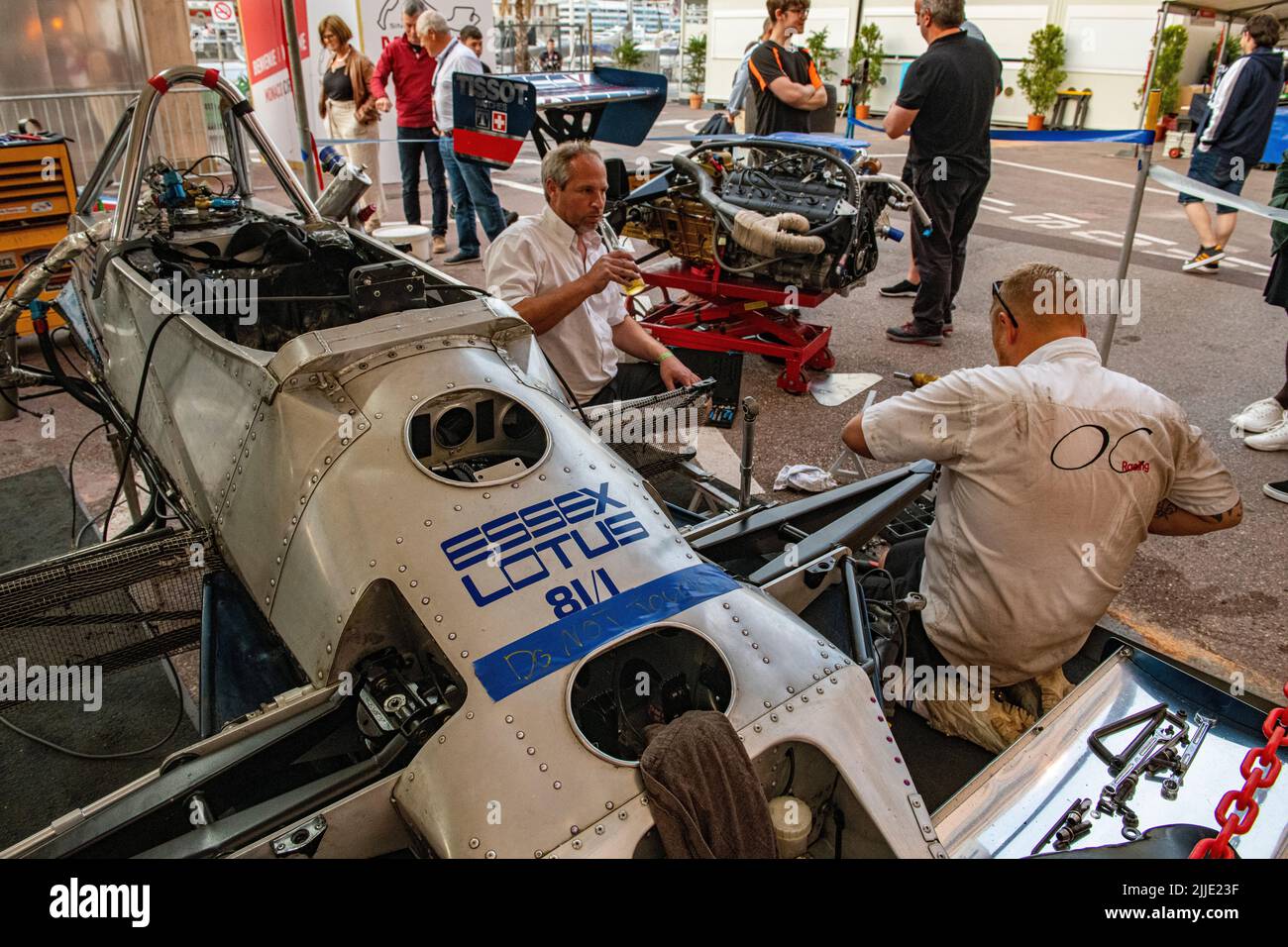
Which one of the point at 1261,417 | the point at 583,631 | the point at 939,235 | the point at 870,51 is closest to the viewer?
the point at 583,631

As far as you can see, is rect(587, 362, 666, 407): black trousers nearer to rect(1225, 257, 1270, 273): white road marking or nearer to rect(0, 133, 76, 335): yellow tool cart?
rect(0, 133, 76, 335): yellow tool cart

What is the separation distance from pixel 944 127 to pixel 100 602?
568 centimetres

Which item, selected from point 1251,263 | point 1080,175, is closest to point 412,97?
point 1251,263

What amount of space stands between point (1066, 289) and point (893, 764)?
1499 mm

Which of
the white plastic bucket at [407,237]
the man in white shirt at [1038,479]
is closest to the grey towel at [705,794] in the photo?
the man in white shirt at [1038,479]

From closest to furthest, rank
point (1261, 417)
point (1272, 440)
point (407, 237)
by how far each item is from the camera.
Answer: point (1272, 440), point (1261, 417), point (407, 237)

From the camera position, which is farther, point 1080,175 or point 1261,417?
point 1080,175

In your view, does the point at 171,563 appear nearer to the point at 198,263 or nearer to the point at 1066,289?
the point at 198,263

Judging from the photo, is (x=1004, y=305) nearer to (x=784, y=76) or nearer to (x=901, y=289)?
(x=784, y=76)

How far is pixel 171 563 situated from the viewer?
7.87ft

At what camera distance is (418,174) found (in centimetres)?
914

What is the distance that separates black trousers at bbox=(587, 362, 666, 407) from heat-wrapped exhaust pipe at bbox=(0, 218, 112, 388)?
2208 mm
